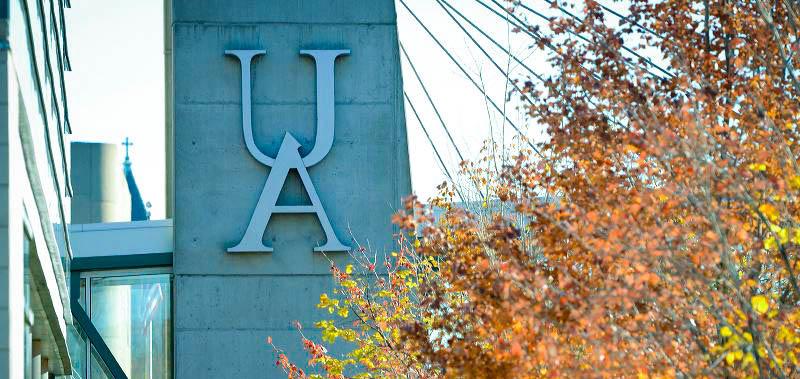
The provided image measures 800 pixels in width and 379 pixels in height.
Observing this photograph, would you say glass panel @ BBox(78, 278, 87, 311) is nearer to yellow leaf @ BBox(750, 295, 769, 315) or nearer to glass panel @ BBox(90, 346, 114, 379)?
glass panel @ BBox(90, 346, 114, 379)

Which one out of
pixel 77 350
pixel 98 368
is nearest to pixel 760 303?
pixel 77 350

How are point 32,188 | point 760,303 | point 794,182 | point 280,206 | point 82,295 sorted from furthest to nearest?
point 82,295 → point 280,206 → point 32,188 → point 794,182 → point 760,303

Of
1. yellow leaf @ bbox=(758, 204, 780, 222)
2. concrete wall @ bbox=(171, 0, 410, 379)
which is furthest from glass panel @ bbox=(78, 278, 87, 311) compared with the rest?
yellow leaf @ bbox=(758, 204, 780, 222)

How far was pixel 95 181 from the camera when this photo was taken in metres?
53.4

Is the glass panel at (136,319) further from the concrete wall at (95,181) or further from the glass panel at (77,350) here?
the concrete wall at (95,181)

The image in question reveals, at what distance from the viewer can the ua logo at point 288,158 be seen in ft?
73.5

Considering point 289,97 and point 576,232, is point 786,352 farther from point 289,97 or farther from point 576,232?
point 289,97

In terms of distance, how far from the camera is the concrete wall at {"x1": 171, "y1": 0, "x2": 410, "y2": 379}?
2255 cm

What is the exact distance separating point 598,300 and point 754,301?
3.19ft

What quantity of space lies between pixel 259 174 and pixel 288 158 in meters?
0.51

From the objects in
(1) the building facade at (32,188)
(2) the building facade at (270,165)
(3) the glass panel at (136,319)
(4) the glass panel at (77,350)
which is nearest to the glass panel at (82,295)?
(3) the glass panel at (136,319)

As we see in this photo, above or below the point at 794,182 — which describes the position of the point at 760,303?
below

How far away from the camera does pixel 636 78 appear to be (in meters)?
9.95

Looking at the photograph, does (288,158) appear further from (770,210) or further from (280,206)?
(770,210)
